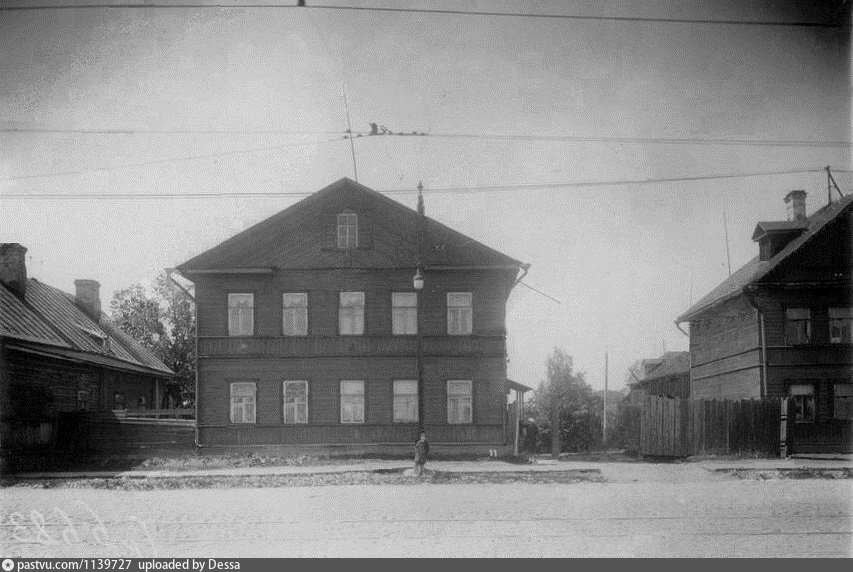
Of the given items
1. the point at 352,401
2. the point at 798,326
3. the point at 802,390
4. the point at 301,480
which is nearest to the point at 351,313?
the point at 352,401

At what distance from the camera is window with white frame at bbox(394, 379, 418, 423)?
91.3ft

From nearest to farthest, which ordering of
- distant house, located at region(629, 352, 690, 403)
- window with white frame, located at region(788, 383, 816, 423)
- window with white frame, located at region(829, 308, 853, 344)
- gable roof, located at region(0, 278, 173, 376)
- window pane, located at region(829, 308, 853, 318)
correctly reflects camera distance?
gable roof, located at region(0, 278, 173, 376) < window pane, located at region(829, 308, 853, 318) < window with white frame, located at region(829, 308, 853, 344) < window with white frame, located at region(788, 383, 816, 423) < distant house, located at region(629, 352, 690, 403)

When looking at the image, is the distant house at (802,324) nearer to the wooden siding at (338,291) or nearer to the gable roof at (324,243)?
the wooden siding at (338,291)

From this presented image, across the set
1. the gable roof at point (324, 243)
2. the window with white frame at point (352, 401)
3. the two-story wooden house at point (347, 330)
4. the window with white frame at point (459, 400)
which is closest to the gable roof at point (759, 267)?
the two-story wooden house at point (347, 330)

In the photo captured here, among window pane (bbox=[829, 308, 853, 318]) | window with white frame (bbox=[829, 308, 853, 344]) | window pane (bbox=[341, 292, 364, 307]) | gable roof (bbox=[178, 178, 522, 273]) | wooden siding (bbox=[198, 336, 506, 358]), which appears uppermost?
gable roof (bbox=[178, 178, 522, 273])

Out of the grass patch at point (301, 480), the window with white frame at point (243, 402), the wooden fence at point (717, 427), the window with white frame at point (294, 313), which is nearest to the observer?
the grass patch at point (301, 480)

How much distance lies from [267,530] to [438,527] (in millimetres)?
2532

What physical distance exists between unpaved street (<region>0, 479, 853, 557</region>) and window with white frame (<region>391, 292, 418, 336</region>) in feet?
30.4

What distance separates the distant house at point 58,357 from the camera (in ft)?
78.0

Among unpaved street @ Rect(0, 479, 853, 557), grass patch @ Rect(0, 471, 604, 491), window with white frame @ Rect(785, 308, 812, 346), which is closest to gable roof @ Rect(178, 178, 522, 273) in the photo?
grass patch @ Rect(0, 471, 604, 491)

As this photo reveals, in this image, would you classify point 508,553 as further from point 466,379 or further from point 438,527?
point 466,379

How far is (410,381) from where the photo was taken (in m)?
27.9

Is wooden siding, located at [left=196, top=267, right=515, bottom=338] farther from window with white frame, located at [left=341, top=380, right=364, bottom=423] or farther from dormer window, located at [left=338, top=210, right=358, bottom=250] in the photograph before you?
window with white frame, located at [left=341, top=380, right=364, bottom=423]

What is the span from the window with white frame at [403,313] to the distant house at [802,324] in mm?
8590
